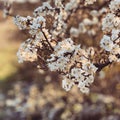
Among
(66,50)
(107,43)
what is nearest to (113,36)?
(107,43)

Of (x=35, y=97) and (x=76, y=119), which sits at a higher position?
(x=35, y=97)

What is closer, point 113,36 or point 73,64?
point 113,36

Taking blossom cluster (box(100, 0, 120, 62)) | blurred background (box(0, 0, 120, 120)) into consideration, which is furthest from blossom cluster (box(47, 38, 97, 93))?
blurred background (box(0, 0, 120, 120))

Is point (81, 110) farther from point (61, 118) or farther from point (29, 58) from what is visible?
point (29, 58)

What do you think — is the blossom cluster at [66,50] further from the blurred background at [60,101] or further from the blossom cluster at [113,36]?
the blurred background at [60,101]

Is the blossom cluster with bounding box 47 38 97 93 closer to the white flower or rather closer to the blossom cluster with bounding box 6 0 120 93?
the blossom cluster with bounding box 6 0 120 93

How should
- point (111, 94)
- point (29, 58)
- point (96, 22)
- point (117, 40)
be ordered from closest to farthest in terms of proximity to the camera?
point (117, 40) < point (29, 58) < point (96, 22) < point (111, 94)

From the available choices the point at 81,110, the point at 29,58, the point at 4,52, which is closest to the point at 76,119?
the point at 81,110

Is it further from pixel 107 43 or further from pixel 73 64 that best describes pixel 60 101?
pixel 107 43
